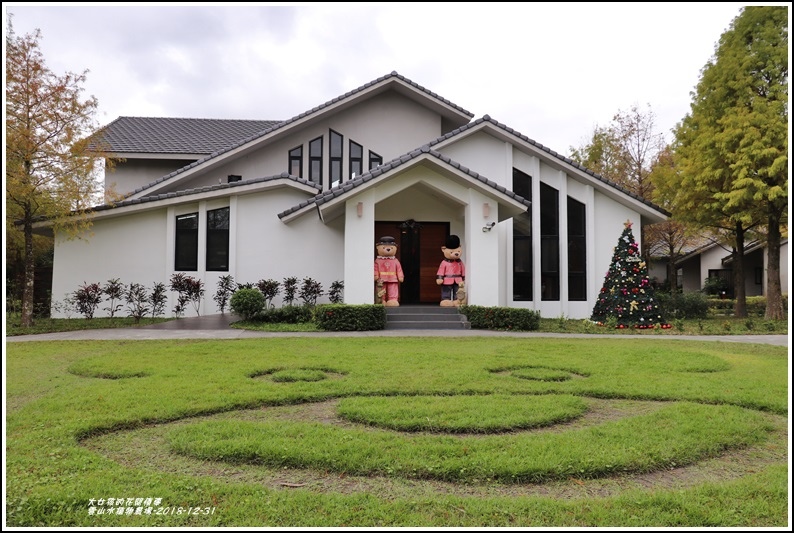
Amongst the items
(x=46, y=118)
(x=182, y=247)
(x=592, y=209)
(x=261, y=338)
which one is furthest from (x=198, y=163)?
(x=592, y=209)

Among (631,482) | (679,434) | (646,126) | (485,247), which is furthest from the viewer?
(646,126)

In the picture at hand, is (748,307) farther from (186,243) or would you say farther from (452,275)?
(186,243)

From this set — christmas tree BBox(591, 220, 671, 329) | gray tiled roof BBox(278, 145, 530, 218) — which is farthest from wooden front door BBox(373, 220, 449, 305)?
christmas tree BBox(591, 220, 671, 329)

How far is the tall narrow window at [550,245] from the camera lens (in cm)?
1694

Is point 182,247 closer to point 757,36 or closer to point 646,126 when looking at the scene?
point 757,36

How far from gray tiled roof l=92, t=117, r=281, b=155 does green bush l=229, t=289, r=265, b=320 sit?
810 centimetres

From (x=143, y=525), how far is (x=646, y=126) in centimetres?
3060

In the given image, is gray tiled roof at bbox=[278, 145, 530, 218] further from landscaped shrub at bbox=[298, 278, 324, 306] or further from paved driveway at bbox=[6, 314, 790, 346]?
paved driveway at bbox=[6, 314, 790, 346]

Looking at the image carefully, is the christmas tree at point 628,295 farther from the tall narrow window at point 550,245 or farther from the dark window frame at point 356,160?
the dark window frame at point 356,160

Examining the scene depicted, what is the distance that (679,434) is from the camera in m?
4.32

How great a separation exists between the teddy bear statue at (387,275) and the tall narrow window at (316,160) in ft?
17.4

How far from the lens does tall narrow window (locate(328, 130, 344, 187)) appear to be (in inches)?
739

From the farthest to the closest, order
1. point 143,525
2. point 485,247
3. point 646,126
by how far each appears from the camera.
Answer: point 646,126
point 485,247
point 143,525

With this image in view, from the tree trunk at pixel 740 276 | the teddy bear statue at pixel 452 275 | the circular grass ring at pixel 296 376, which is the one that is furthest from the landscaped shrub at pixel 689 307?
the circular grass ring at pixel 296 376
